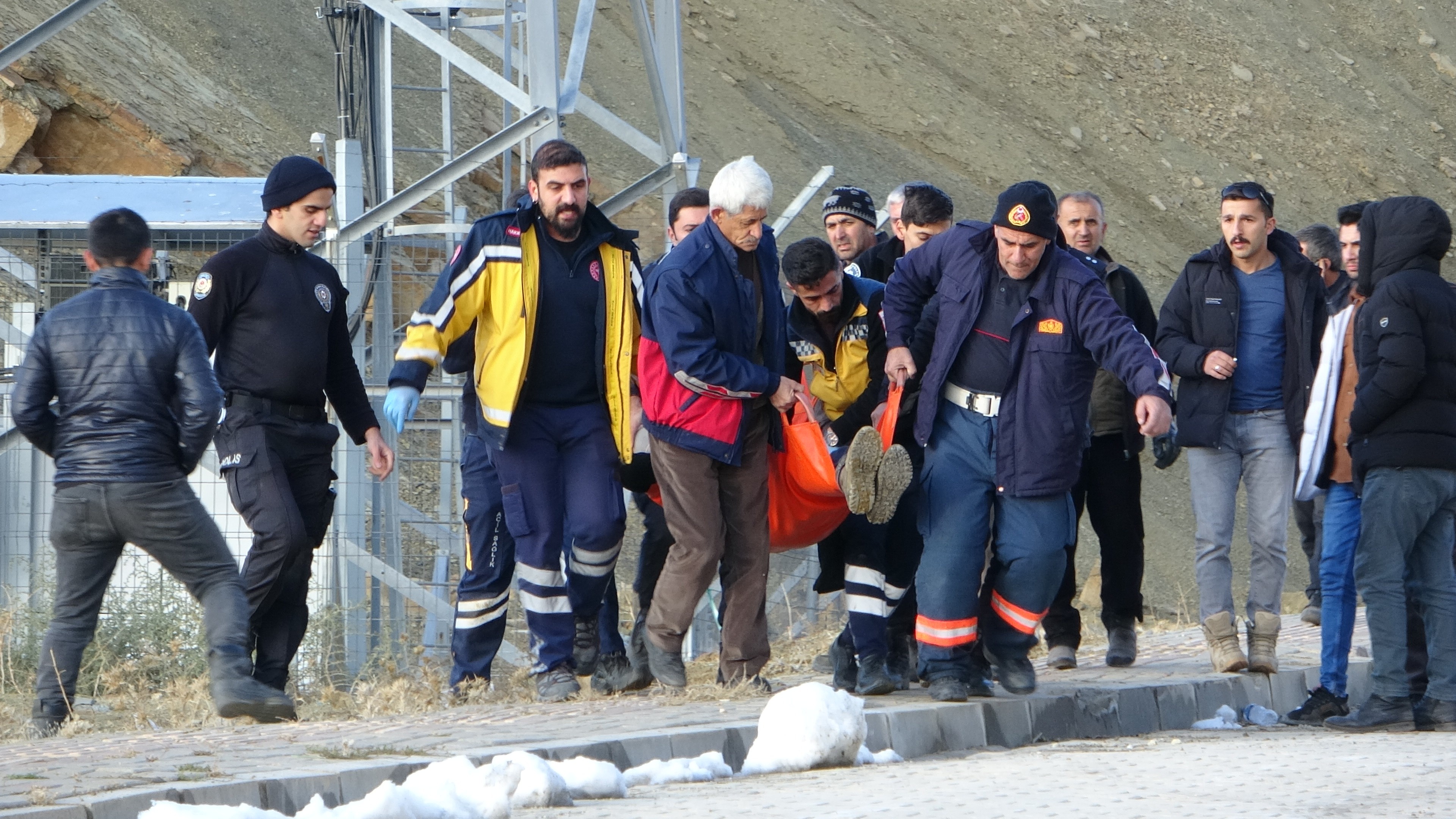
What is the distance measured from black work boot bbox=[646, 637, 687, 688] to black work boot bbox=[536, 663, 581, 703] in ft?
1.06

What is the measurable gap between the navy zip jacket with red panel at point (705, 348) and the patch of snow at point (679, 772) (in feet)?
4.85

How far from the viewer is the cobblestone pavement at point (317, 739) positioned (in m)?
4.68

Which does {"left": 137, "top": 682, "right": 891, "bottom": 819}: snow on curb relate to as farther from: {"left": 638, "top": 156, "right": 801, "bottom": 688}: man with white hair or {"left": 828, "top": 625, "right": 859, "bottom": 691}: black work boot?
{"left": 828, "top": 625, "right": 859, "bottom": 691}: black work boot

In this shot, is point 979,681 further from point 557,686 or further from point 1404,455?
point 1404,455

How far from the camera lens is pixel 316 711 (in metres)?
6.74

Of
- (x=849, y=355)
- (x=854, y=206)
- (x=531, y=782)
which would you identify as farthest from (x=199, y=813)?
(x=854, y=206)

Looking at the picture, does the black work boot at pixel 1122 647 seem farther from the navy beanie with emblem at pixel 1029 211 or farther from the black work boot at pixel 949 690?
the navy beanie with emblem at pixel 1029 211

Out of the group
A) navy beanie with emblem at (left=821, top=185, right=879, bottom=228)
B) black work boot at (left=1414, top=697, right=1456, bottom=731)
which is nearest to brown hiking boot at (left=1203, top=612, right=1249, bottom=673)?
black work boot at (left=1414, top=697, right=1456, bottom=731)

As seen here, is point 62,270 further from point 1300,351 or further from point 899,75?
point 899,75

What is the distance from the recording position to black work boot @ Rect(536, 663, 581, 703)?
6773 millimetres

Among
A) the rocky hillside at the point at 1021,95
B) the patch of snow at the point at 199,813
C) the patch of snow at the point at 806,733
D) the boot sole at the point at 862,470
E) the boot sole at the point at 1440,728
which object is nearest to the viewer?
the patch of snow at the point at 199,813

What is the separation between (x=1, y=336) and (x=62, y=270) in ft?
5.09

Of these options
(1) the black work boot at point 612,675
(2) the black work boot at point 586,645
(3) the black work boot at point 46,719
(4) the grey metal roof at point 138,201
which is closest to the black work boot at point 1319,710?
(1) the black work boot at point 612,675

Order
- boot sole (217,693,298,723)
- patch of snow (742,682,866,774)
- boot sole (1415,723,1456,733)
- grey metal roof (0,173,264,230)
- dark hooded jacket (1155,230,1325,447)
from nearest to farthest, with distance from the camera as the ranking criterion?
patch of snow (742,682,866,774), boot sole (217,693,298,723), boot sole (1415,723,1456,733), dark hooded jacket (1155,230,1325,447), grey metal roof (0,173,264,230)
